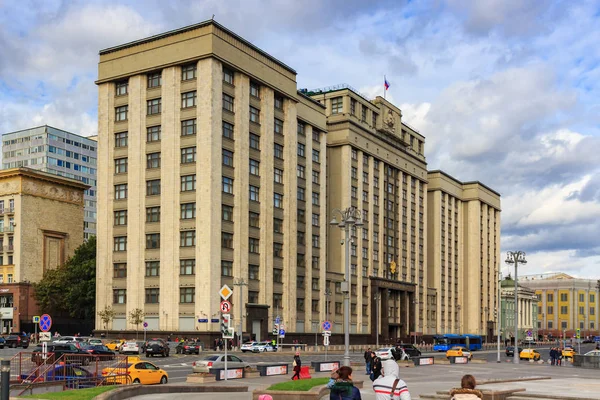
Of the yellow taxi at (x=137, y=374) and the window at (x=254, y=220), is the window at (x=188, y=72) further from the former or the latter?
the yellow taxi at (x=137, y=374)

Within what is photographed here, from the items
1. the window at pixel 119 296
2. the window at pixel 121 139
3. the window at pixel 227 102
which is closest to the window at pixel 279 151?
the window at pixel 227 102

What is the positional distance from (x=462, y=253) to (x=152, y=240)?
3809 inches

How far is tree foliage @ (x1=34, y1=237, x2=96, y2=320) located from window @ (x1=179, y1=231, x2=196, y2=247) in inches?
751

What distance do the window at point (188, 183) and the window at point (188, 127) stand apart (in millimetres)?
5032

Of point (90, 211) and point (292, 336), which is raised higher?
point (90, 211)

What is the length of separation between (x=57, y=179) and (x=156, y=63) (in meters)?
31.9

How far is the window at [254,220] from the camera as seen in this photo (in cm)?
9374

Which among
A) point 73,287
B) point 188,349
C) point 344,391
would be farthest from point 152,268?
point 344,391

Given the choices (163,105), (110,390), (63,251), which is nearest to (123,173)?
(163,105)

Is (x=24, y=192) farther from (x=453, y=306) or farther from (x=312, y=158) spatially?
(x=453, y=306)

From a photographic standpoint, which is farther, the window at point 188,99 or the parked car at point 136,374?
the window at point 188,99

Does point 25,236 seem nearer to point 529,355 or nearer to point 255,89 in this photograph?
point 255,89

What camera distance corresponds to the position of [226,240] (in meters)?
89.5

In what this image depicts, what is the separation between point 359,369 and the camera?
57844mm
